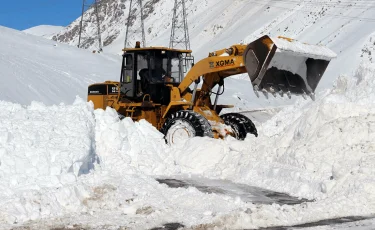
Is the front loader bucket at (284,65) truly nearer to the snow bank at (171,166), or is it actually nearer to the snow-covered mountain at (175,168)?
the snow-covered mountain at (175,168)

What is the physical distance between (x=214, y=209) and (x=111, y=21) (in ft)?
281

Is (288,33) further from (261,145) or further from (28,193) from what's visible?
(28,193)

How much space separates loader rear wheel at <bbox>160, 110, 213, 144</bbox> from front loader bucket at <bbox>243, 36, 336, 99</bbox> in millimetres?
1416

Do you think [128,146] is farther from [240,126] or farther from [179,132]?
[240,126]

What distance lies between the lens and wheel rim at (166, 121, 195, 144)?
41.5 ft

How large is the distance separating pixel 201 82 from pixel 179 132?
1.41 meters

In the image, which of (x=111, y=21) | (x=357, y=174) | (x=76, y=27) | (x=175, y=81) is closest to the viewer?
(x=357, y=174)

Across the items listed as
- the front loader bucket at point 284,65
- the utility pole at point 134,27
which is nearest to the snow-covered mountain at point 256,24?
the utility pole at point 134,27

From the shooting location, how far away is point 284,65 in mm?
11859

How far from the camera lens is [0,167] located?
852 centimetres

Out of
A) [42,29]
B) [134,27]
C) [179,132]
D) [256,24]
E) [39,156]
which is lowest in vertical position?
[39,156]

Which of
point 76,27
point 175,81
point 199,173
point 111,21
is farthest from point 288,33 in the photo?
point 76,27

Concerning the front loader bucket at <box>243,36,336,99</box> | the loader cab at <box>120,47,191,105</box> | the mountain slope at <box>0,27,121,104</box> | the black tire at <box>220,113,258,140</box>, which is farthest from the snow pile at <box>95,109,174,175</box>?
the mountain slope at <box>0,27,121,104</box>

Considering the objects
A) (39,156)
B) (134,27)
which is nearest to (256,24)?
(134,27)
